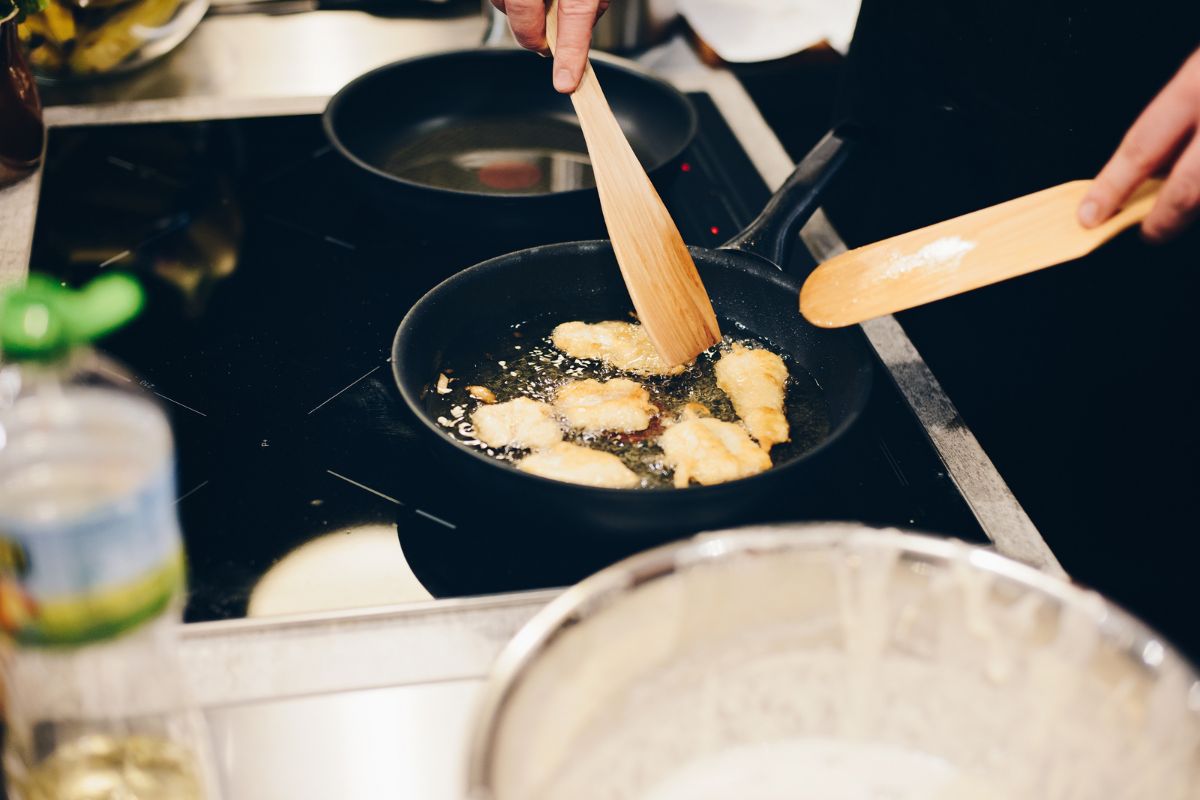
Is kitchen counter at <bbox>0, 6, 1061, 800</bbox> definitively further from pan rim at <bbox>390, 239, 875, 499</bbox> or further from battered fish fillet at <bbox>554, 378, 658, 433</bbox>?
battered fish fillet at <bbox>554, 378, 658, 433</bbox>

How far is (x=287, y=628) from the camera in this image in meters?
0.82

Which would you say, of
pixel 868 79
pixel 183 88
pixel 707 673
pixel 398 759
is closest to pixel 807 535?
pixel 707 673

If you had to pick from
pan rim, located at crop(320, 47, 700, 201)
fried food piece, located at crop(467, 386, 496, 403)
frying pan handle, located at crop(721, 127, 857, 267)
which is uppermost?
frying pan handle, located at crop(721, 127, 857, 267)

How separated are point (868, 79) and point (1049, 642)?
3.26ft

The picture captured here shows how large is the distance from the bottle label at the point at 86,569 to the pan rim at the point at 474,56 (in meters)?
0.68

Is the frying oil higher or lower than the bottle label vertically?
lower

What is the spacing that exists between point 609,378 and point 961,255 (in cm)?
38

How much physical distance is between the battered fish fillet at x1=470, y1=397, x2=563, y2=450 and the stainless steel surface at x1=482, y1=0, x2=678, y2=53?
1.11 metres

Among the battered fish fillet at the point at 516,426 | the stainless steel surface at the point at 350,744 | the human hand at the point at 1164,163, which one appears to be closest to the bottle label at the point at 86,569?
the stainless steel surface at the point at 350,744

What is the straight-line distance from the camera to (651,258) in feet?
3.59

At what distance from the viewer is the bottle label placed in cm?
57

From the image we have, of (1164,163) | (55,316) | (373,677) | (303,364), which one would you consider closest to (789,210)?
(1164,163)

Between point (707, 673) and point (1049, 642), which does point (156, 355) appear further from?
point (1049, 642)

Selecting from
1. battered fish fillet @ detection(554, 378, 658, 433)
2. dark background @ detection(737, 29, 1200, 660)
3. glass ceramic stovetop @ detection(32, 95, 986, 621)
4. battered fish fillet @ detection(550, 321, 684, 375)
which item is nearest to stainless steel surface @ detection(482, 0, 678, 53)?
glass ceramic stovetop @ detection(32, 95, 986, 621)
